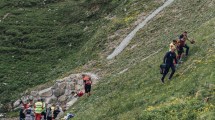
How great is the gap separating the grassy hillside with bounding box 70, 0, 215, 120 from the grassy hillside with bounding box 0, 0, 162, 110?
11717mm

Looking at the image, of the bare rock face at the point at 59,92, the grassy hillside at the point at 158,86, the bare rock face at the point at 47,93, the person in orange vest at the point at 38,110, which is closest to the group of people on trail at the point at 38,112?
the person in orange vest at the point at 38,110

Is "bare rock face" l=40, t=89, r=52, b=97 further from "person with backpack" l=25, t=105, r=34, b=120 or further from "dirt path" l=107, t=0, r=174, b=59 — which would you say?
"person with backpack" l=25, t=105, r=34, b=120

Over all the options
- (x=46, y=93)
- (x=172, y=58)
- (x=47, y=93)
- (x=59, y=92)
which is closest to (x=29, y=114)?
(x=172, y=58)

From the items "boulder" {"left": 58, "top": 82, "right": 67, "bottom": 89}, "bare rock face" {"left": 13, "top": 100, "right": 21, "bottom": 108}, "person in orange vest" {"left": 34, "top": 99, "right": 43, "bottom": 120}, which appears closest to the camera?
"person in orange vest" {"left": 34, "top": 99, "right": 43, "bottom": 120}

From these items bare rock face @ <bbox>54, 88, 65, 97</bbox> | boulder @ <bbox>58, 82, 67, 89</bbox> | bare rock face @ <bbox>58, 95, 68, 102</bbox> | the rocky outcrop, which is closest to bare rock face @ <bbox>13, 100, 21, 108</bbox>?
the rocky outcrop

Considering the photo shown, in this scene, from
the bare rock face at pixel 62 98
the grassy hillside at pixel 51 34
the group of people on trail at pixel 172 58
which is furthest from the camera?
the grassy hillside at pixel 51 34

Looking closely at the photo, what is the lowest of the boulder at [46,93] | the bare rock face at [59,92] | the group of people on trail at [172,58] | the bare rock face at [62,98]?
the bare rock face at [62,98]

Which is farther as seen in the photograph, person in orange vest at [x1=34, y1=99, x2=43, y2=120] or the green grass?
person in orange vest at [x1=34, y1=99, x2=43, y2=120]

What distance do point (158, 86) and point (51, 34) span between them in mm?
49006

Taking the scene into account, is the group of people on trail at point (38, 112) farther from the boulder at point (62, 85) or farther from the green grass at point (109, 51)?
the boulder at point (62, 85)

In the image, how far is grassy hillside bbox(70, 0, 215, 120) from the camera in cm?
2447

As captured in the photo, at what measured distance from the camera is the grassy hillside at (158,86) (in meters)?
24.5

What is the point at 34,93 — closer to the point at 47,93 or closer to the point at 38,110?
the point at 47,93

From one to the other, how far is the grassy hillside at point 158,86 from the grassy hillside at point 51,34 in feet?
38.4
